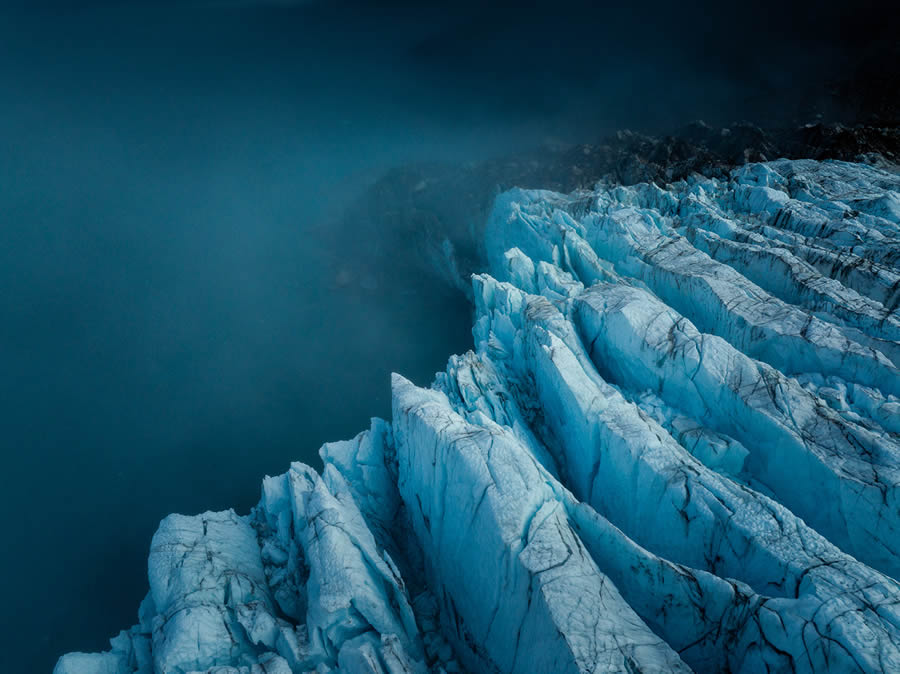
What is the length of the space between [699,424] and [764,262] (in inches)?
324

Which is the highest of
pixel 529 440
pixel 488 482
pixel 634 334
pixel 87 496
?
pixel 634 334

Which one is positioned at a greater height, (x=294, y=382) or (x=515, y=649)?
(x=515, y=649)

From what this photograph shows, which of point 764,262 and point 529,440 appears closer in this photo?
point 529,440

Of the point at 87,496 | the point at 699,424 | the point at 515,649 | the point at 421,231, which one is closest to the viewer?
the point at 515,649

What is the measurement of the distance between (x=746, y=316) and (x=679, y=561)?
7.95 m

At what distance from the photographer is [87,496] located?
20078 mm

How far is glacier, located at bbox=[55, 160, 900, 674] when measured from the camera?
576 centimetres

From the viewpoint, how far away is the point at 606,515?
9.42 meters

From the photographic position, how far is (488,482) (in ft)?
25.1

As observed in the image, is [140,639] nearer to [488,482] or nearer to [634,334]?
[488,482]

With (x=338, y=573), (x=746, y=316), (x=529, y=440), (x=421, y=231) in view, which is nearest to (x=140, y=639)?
(x=338, y=573)

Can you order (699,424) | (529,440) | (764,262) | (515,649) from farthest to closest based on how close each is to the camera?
(764,262), (529,440), (699,424), (515,649)

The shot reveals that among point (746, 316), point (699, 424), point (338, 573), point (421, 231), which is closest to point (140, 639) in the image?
point (338, 573)

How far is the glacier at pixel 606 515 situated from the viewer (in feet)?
18.9
